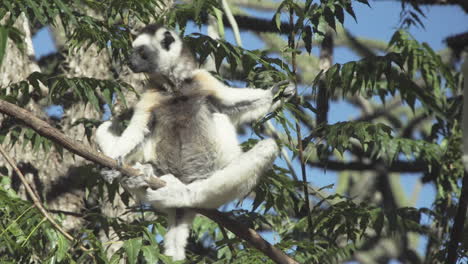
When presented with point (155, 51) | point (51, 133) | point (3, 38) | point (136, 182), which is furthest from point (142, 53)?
point (3, 38)

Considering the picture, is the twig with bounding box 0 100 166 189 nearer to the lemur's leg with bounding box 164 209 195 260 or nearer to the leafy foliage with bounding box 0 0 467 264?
the leafy foliage with bounding box 0 0 467 264

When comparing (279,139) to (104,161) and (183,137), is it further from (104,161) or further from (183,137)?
(104,161)

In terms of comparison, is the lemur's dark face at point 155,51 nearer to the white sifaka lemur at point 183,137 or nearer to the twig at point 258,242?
the white sifaka lemur at point 183,137

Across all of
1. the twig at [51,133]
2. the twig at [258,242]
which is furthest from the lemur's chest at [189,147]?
the twig at [51,133]

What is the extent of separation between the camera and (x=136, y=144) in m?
4.65

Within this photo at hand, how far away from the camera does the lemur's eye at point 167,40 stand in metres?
5.23

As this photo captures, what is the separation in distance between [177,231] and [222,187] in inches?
20.2

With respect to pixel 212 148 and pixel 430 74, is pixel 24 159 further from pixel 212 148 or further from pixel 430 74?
pixel 430 74

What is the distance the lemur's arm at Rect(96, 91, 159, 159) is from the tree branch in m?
0.34

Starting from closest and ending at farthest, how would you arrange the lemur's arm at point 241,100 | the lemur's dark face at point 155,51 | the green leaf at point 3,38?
the green leaf at point 3,38 → the lemur's arm at point 241,100 → the lemur's dark face at point 155,51

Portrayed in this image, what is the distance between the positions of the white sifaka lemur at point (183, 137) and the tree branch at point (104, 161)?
0.52 ft

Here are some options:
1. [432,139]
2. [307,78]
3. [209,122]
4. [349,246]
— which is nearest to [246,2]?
[307,78]

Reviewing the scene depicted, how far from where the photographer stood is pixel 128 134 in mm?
4652

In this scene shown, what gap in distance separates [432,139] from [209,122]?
2.78 m
